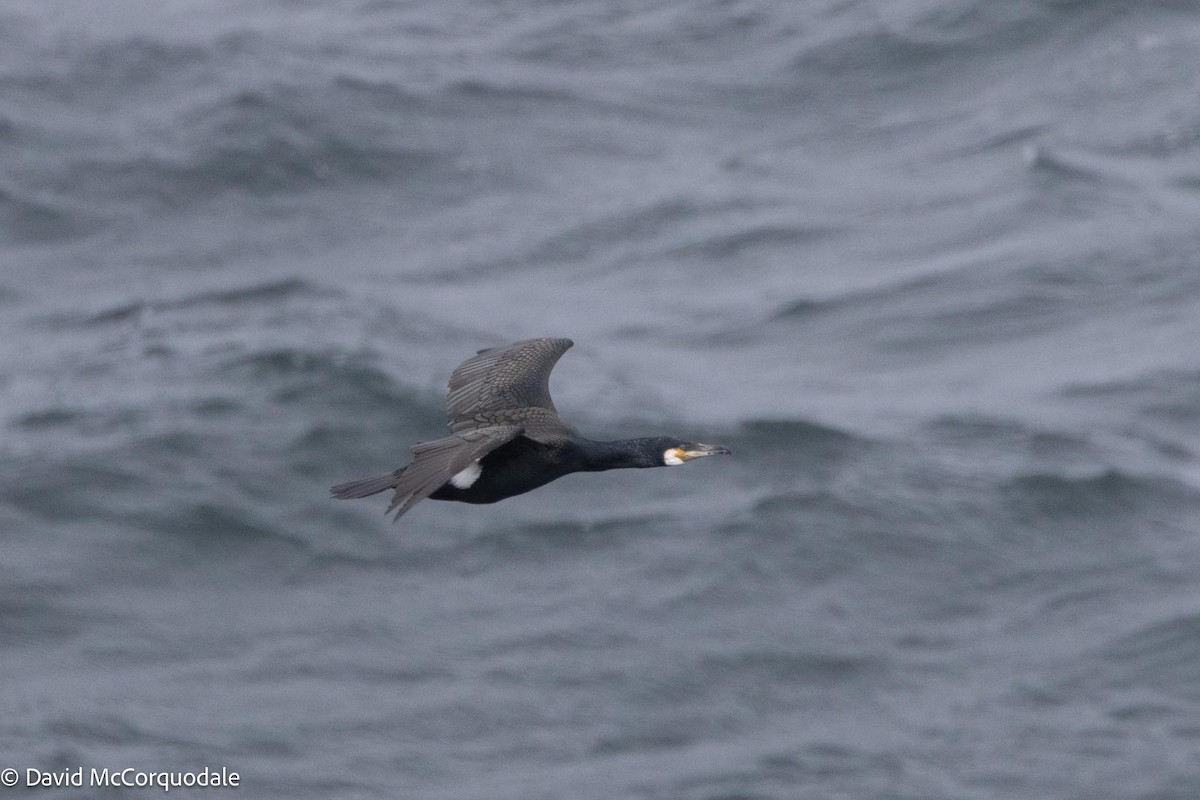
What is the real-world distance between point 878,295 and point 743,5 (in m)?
12.2

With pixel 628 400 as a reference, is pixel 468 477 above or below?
below

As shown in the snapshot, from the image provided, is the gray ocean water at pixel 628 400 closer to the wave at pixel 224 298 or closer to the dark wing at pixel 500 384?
the wave at pixel 224 298

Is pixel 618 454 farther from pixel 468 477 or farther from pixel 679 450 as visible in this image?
pixel 468 477

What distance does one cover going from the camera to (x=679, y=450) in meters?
11.4

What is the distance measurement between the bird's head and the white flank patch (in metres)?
1.02

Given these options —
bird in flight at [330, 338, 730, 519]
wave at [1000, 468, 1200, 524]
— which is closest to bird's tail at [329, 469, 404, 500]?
bird in flight at [330, 338, 730, 519]

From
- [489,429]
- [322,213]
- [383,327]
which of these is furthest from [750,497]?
[489,429]

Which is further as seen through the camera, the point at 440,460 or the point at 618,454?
the point at 618,454

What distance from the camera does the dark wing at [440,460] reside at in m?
9.68

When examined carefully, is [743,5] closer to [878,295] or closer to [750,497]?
[878,295]

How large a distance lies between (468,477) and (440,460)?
3.49 feet

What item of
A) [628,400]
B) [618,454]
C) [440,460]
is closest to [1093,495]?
[628,400]

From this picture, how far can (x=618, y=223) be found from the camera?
30.9m

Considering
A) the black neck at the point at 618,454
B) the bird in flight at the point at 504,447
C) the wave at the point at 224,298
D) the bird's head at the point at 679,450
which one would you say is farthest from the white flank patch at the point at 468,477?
the wave at the point at 224,298
